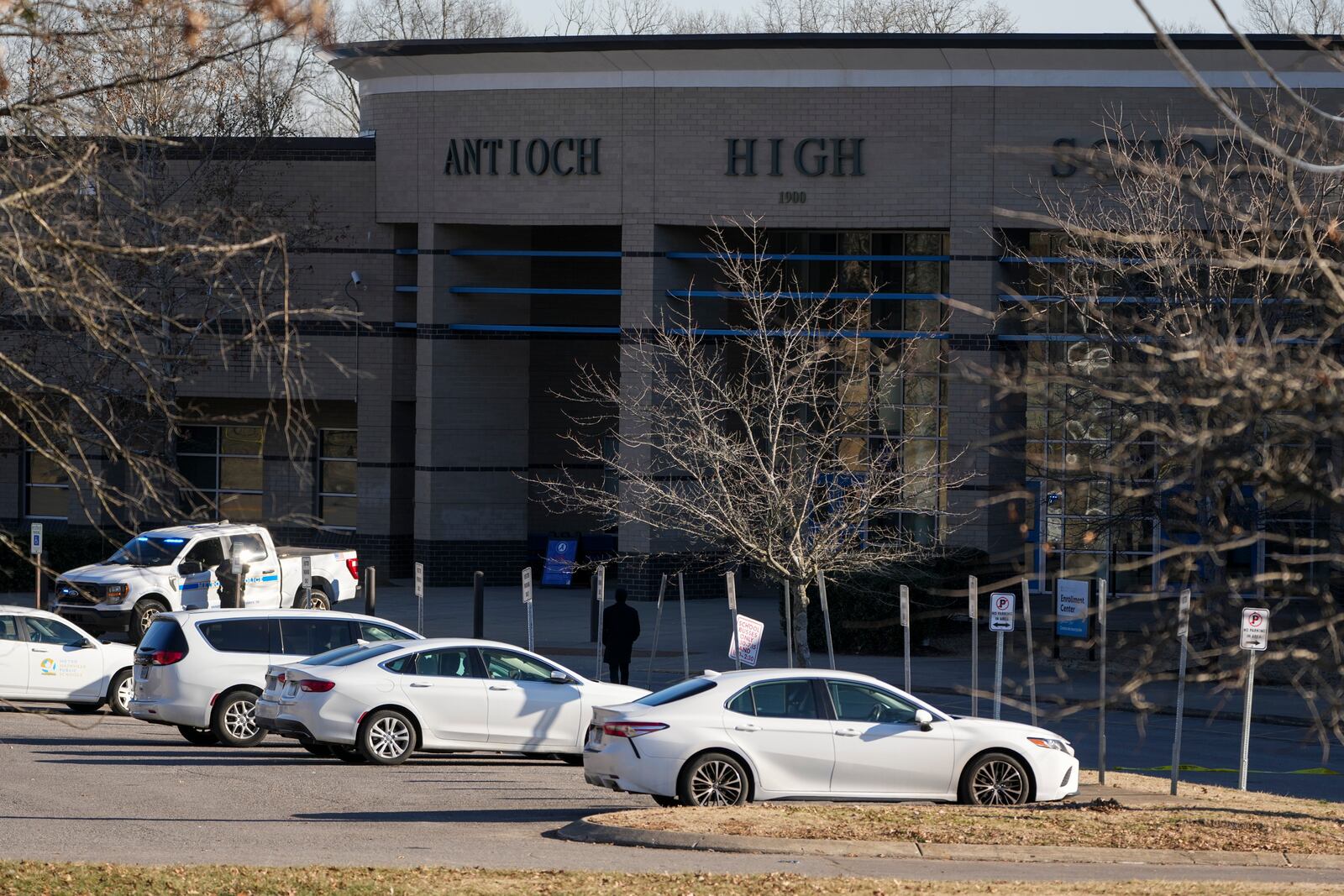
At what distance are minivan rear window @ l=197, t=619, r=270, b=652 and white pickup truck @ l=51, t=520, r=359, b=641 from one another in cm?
763

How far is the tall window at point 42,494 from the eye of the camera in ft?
136

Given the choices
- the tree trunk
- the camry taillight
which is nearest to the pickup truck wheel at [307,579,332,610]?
the tree trunk

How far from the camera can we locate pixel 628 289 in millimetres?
33750

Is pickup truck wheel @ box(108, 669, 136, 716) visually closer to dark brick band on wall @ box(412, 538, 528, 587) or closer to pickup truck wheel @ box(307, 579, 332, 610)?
pickup truck wheel @ box(307, 579, 332, 610)

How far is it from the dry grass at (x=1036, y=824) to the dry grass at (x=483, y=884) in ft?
5.07

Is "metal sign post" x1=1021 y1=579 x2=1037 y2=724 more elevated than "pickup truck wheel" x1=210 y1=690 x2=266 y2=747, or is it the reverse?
"metal sign post" x1=1021 y1=579 x2=1037 y2=724

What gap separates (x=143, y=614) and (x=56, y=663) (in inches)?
265

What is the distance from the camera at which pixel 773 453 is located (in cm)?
2102

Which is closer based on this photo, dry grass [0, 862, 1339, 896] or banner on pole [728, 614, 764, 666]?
dry grass [0, 862, 1339, 896]

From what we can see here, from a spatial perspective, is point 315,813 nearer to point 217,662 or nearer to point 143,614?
point 217,662

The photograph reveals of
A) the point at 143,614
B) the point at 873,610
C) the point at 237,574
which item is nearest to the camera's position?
the point at 143,614

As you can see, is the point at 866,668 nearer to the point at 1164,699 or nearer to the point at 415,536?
the point at 1164,699

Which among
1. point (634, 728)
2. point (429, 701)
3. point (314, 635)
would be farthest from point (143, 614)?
point (634, 728)

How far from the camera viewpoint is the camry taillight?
47.3ft
